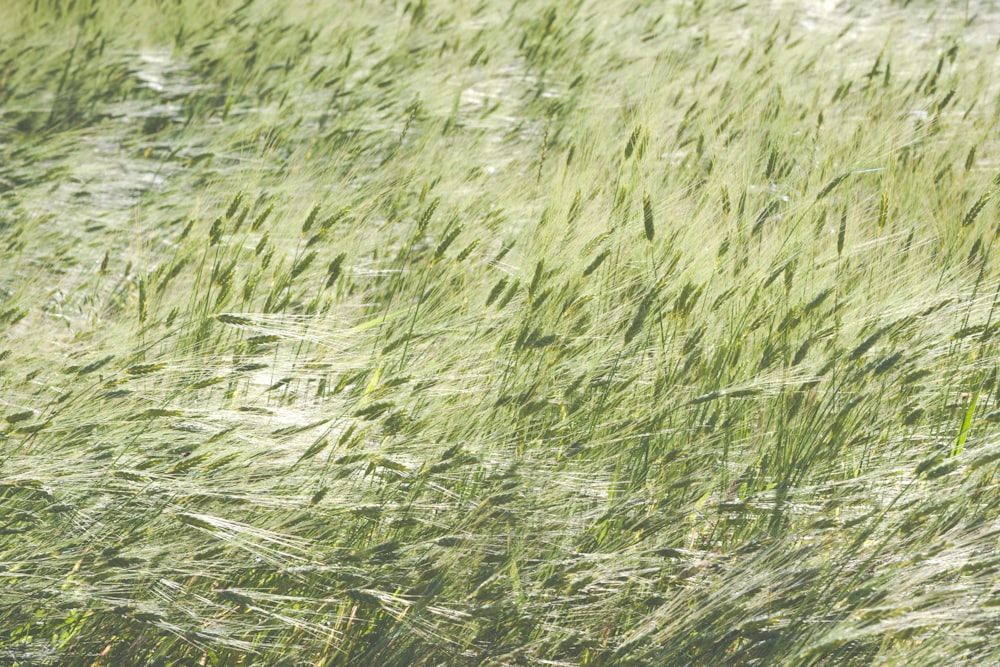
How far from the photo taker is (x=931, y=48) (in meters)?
3.39

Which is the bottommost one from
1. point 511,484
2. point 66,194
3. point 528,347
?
point 66,194

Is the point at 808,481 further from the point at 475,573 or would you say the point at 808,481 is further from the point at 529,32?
the point at 529,32

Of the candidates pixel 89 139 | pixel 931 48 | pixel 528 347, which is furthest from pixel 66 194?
pixel 931 48

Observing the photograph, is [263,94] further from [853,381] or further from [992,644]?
[992,644]

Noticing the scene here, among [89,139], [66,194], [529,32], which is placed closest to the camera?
[66,194]

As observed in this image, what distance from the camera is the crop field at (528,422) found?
1.33 metres

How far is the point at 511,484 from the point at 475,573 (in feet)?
0.49

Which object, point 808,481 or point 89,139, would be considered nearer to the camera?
point 808,481

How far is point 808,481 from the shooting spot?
57.8 inches

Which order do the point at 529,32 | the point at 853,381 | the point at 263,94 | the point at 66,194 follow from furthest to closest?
the point at 529,32
the point at 263,94
the point at 66,194
the point at 853,381

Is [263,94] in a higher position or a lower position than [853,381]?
lower

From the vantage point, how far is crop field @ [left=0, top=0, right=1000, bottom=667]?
1.33 meters

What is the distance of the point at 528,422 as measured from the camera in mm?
1561

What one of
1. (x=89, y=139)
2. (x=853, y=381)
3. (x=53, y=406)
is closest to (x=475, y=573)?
(x=853, y=381)
